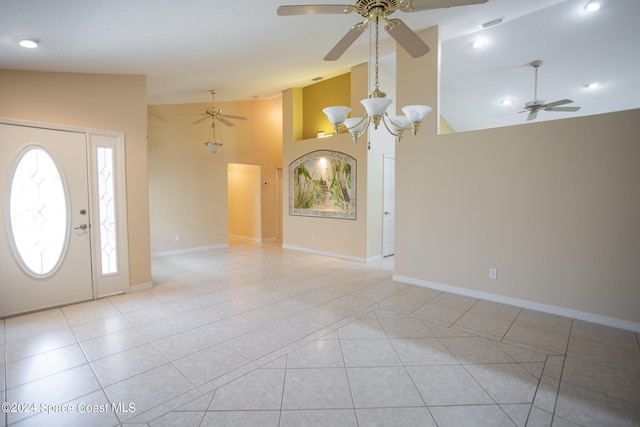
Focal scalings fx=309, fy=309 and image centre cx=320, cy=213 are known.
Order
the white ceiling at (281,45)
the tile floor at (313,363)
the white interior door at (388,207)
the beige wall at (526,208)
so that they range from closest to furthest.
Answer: the tile floor at (313,363)
the white ceiling at (281,45)
the beige wall at (526,208)
the white interior door at (388,207)

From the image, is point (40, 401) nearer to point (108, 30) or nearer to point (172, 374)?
point (172, 374)

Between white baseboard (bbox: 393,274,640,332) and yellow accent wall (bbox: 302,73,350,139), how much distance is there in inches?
151

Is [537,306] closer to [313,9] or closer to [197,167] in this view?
[313,9]

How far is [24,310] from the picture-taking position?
3.40 m

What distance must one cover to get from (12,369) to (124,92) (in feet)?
10.6

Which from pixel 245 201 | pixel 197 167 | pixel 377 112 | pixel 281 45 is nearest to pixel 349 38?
pixel 377 112

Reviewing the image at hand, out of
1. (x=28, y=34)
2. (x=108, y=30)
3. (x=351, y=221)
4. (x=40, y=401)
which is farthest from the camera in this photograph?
(x=351, y=221)

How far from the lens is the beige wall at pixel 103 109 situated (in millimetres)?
3285

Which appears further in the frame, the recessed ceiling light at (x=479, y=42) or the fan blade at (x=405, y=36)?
the recessed ceiling light at (x=479, y=42)

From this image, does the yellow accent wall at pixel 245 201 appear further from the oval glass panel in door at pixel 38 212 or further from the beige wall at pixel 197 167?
the oval glass panel in door at pixel 38 212

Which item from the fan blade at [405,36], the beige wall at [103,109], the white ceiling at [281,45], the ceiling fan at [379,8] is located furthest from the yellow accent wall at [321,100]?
the ceiling fan at [379,8]

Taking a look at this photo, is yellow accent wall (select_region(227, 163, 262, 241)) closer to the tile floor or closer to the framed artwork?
the framed artwork

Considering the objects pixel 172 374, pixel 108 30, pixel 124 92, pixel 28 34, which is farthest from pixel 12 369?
pixel 124 92

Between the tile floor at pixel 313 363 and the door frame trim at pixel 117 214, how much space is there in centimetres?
27
